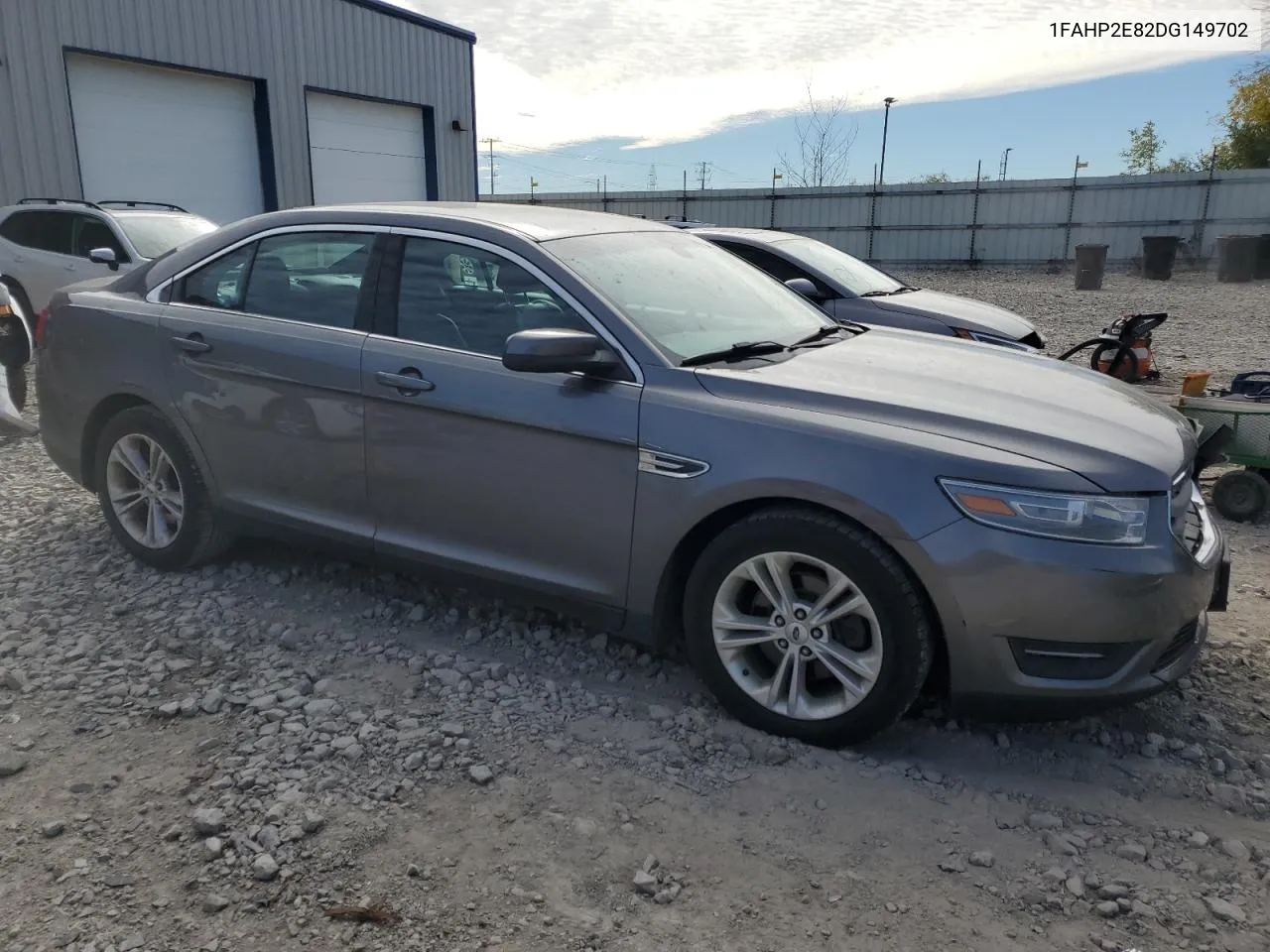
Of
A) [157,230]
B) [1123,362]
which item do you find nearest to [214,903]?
[1123,362]

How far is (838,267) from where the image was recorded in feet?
26.6

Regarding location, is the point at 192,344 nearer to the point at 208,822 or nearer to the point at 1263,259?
the point at 208,822

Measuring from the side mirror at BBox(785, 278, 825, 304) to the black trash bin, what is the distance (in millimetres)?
19365

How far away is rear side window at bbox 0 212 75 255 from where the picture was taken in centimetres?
995

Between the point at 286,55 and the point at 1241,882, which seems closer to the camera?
the point at 1241,882

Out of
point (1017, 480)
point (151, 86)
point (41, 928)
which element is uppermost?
point (151, 86)

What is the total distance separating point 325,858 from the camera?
2.64 meters

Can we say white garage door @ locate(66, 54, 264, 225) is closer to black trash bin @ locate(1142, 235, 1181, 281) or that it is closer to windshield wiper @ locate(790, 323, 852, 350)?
windshield wiper @ locate(790, 323, 852, 350)

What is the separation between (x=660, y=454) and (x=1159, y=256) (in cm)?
2414

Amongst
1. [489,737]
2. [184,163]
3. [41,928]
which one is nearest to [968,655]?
[489,737]

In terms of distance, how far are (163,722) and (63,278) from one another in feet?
26.9

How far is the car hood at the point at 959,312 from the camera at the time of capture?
719cm

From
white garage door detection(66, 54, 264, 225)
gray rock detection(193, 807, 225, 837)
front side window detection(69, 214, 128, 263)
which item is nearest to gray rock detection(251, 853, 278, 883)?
gray rock detection(193, 807, 225, 837)

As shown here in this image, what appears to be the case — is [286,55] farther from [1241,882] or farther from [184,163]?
[1241,882]
